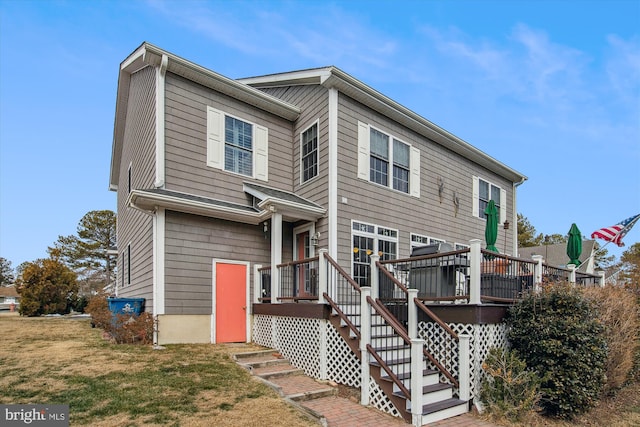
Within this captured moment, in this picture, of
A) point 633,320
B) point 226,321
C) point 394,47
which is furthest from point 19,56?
point 633,320

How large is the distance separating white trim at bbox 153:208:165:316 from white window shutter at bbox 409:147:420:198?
7.22m

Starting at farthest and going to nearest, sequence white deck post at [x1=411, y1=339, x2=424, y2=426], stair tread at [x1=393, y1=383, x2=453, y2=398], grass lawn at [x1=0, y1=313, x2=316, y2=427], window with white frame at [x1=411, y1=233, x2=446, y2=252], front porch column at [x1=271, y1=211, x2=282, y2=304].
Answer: window with white frame at [x1=411, y1=233, x2=446, y2=252] < front porch column at [x1=271, y1=211, x2=282, y2=304] < stair tread at [x1=393, y1=383, x2=453, y2=398] < white deck post at [x1=411, y1=339, x2=424, y2=426] < grass lawn at [x1=0, y1=313, x2=316, y2=427]

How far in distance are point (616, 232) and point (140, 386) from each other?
1877 cm

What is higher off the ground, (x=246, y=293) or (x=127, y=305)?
(x=246, y=293)

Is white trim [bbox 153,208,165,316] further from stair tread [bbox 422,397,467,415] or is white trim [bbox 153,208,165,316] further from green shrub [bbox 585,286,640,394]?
green shrub [bbox 585,286,640,394]

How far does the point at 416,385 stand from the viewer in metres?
5.48

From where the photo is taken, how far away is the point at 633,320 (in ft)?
25.6

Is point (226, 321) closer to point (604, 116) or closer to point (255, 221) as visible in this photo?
point (255, 221)

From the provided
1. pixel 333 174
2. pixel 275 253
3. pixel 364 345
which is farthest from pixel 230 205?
pixel 364 345

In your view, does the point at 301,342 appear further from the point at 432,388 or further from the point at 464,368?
the point at 464,368

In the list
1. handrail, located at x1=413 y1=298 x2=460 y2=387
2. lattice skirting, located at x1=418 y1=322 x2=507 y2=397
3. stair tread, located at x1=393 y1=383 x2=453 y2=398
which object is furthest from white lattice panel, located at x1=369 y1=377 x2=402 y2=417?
lattice skirting, located at x1=418 y1=322 x2=507 y2=397

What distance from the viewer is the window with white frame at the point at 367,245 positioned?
1042 centimetres

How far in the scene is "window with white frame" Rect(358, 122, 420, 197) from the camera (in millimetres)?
10923

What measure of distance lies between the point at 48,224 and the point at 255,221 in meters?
39.5
